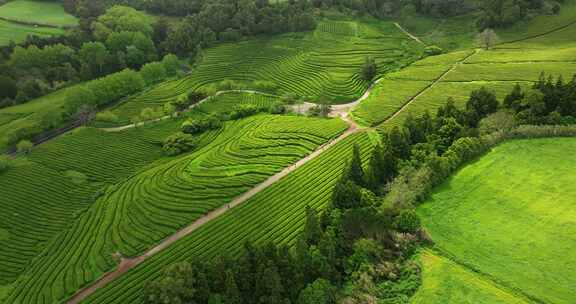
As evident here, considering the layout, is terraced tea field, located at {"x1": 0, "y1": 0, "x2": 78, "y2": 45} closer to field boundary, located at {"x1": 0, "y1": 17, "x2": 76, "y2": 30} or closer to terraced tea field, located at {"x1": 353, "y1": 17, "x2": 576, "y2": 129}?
field boundary, located at {"x1": 0, "y1": 17, "x2": 76, "y2": 30}

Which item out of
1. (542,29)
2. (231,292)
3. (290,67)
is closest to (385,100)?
(290,67)

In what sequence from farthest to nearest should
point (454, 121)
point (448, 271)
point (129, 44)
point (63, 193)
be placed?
point (129, 44) < point (63, 193) < point (454, 121) < point (448, 271)

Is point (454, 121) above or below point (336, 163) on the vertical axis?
above

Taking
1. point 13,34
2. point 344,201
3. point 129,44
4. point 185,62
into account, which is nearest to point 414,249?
point 344,201

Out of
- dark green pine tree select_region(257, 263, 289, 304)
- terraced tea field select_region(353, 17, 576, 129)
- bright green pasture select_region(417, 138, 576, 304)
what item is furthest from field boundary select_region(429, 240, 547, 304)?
terraced tea field select_region(353, 17, 576, 129)

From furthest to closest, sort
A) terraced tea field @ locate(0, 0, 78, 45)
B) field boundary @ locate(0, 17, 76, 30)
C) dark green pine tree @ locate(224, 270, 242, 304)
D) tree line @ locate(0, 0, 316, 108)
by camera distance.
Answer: field boundary @ locate(0, 17, 76, 30), terraced tea field @ locate(0, 0, 78, 45), tree line @ locate(0, 0, 316, 108), dark green pine tree @ locate(224, 270, 242, 304)

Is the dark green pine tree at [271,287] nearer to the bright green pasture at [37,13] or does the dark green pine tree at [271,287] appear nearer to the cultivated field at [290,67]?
the cultivated field at [290,67]

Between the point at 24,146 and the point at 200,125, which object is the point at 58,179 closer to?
the point at 24,146

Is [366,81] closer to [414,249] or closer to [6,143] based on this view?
[414,249]
